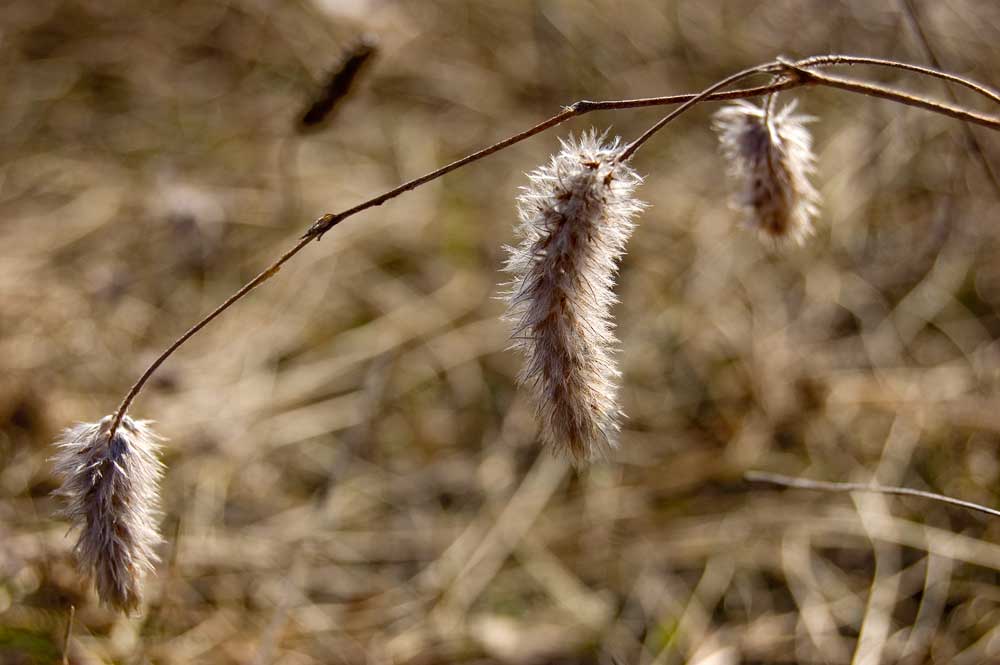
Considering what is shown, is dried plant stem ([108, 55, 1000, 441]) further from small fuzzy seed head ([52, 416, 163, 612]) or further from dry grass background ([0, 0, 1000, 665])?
dry grass background ([0, 0, 1000, 665])

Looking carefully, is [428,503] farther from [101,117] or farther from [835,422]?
[101,117]

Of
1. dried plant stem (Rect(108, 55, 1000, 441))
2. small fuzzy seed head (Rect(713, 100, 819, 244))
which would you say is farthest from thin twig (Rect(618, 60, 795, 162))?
small fuzzy seed head (Rect(713, 100, 819, 244))

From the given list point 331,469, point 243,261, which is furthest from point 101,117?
point 331,469

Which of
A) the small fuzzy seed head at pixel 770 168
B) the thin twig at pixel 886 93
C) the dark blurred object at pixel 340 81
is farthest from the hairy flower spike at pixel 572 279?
the dark blurred object at pixel 340 81

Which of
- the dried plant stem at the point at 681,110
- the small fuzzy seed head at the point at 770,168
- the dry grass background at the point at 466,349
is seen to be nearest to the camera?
the dried plant stem at the point at 681,110

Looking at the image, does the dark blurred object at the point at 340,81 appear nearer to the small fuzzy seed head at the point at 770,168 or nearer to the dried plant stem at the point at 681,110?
the small fuzzy seed head at the point at 770,168

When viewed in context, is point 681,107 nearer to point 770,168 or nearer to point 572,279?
point 572,279
